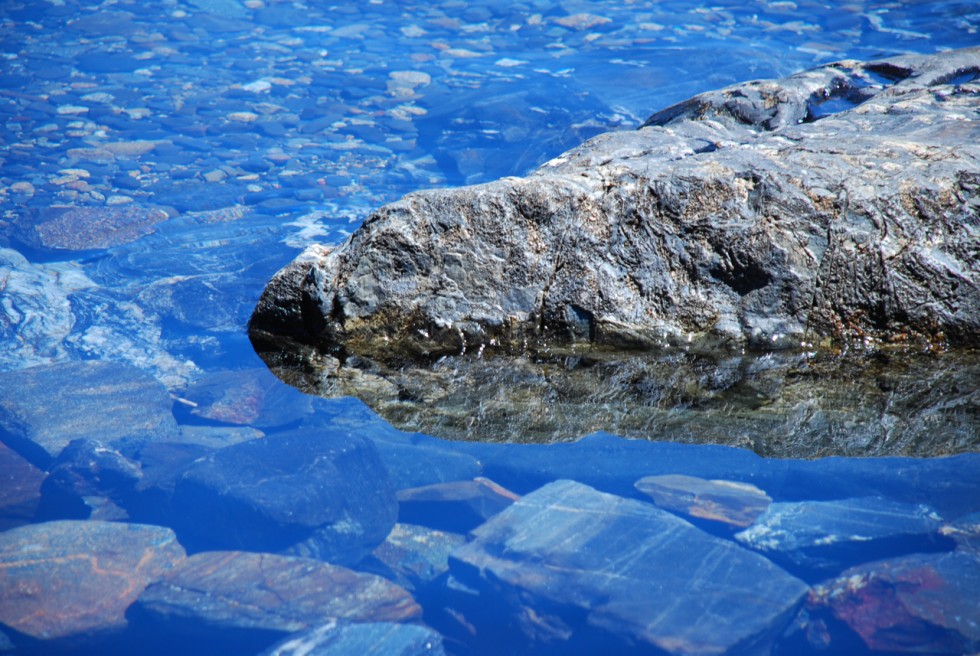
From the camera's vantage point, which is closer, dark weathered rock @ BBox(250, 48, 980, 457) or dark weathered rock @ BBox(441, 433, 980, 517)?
dark weathered rock @ BBox(441, 433, 980, 517)

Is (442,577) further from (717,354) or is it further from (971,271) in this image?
(971,271)

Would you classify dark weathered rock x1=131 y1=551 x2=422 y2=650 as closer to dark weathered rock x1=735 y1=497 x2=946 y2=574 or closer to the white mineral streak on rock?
dark weathered rock x1=735 y1=497 x2=946 y2=574

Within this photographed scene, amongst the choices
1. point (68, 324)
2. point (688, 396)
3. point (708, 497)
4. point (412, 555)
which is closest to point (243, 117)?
point (68, 324)

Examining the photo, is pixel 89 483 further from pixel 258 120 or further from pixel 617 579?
pixel 258 120

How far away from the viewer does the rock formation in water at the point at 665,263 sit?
12.0 ft

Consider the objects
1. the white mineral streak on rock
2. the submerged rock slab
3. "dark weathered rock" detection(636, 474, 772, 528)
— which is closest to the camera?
"dark weathered rock" detection(636, 474, 772, 528)

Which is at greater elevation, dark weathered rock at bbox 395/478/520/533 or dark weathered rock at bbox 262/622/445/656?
dark weathered rock at bbox 395/478/520/533

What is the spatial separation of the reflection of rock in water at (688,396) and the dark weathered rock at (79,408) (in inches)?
22.0

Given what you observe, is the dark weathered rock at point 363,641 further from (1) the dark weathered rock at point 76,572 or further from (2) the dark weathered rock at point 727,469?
(2) the dark weathered rock at point 727,469

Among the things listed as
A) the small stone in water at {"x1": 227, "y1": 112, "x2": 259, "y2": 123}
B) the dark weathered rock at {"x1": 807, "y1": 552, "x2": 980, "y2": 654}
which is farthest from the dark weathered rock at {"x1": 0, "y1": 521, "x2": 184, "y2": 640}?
the small stone in water at {"x1": 227, "y1": 112, "x2": 259, "y2": 123}

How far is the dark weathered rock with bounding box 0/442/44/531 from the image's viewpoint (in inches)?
100

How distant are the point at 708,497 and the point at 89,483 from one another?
2.08 m

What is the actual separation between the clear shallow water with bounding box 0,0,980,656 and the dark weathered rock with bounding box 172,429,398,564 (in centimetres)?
19

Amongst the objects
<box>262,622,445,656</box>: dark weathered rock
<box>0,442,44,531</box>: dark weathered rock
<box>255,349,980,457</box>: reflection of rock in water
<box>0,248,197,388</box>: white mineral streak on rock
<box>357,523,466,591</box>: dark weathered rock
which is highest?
<box>255,349,980,457</box>: reflection of rock in water
